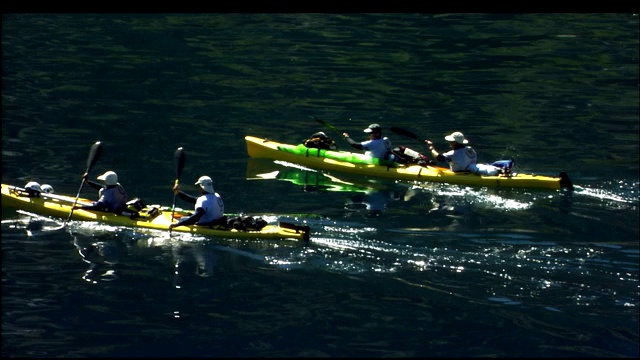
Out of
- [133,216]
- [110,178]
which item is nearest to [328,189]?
[133,216]

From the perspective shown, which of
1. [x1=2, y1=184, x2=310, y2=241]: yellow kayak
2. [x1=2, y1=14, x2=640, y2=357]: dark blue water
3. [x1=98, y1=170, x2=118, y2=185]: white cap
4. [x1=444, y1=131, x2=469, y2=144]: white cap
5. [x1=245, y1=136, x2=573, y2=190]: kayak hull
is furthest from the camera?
[x1=444, y1=131, x2=469, y2=144]: white cap

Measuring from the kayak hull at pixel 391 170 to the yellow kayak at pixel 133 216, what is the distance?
6.18 metres

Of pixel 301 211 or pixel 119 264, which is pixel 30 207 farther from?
pixel 301 211

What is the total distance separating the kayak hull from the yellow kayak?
6181 mm

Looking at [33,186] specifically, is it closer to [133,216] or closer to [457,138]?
[133,216]

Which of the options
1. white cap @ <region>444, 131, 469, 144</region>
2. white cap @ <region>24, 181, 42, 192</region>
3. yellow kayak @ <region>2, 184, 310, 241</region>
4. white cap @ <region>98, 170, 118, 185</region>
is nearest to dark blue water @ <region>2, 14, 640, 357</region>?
yellow kayak @ <region>2, 184, 310, 241</region>

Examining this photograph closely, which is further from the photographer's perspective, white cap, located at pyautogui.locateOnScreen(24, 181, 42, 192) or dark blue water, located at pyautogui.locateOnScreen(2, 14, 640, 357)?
→ white cap, located at pyautogui.locateOnScreen(24, 181, 42, 192)

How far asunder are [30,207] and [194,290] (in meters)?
6.47

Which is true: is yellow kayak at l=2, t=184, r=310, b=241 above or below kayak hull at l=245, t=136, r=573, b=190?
below

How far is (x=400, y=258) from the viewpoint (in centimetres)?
2555

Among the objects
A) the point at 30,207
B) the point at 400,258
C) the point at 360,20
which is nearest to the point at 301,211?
the point at 400,258

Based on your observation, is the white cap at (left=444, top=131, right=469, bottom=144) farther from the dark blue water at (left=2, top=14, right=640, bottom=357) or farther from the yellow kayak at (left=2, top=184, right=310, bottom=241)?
the yellow kayak at (left=2, top=184, right=310, bottom=241)

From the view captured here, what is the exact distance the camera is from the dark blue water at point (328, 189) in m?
22.6

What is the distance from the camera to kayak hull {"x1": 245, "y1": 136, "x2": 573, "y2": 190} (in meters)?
30.8
